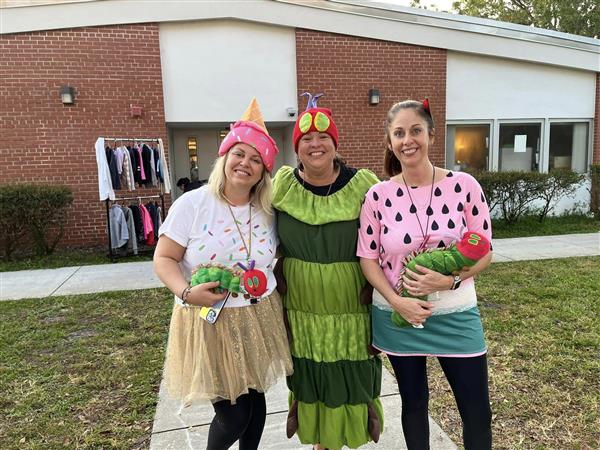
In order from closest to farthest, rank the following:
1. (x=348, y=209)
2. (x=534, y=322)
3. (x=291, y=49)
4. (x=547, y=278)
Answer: (x=348, y=209)
(x=534, y=322)
(x=547, y=278)
(x=291, y=49)

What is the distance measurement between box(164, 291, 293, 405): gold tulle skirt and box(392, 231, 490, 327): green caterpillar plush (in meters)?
0.74

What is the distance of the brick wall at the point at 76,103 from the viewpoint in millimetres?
8242

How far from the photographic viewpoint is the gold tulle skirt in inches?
81.8

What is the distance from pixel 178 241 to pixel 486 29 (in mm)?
10001

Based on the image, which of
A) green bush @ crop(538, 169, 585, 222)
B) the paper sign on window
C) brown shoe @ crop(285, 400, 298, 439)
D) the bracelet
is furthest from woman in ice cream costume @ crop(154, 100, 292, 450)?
the paper sign on window

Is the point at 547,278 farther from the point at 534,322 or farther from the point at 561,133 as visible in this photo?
the point at 561,133

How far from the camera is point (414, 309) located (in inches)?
78.6

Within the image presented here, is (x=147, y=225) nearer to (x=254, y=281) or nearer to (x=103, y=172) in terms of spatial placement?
(x=103, y=172)

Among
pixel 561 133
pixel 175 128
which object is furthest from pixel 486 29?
pixel 175 128

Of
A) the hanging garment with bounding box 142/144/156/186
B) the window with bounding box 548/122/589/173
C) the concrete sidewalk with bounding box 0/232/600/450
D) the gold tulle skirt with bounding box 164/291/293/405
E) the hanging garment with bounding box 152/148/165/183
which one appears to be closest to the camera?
the gold tulle skirt with bounding box 164/291/293/405

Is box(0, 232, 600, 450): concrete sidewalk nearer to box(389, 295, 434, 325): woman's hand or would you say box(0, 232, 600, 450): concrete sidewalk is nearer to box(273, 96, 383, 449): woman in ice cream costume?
box(273, 96, 383, 449): woman in ice cream costume

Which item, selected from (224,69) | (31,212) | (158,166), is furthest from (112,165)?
(224,69)

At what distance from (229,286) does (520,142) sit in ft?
34.4

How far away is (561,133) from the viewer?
36.1 ft
